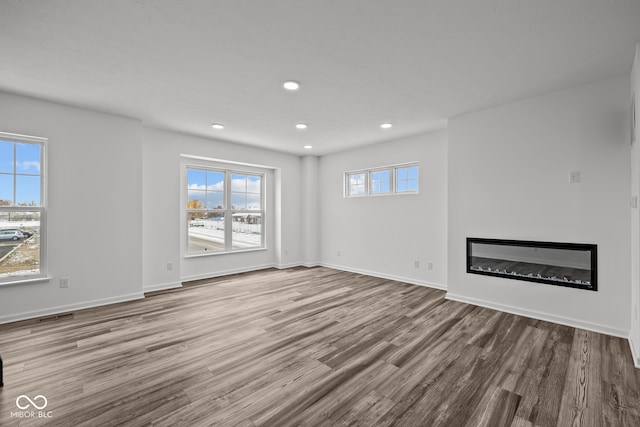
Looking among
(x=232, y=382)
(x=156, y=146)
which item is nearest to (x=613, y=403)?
(x=232, y=382)

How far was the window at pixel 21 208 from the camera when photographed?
10.6 ft

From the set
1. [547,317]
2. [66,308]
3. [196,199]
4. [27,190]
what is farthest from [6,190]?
[547,317]

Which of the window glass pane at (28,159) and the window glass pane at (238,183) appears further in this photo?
the window glass pane at (238,183)

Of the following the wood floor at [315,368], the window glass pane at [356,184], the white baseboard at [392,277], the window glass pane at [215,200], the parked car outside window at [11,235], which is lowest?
the wood floor at [315,368]

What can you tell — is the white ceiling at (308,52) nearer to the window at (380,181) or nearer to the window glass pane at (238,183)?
the window at (380,181)

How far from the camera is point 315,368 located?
223cm

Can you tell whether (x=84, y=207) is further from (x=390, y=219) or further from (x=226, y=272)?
(x=390, y=219)

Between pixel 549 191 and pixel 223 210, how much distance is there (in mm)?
5170

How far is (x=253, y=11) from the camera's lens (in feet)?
6.22

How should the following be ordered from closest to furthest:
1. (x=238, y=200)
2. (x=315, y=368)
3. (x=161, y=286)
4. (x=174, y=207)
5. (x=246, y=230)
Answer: (x=315, y=368) → (x=161, y=286) → (x=174, y=207) → (x=238, y=200) → (x=246, y=230)

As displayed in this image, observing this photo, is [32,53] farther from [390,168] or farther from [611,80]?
[611,80]

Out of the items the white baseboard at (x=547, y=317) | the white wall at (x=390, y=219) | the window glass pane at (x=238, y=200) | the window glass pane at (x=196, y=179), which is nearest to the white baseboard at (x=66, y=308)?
the window glass pane at (x=196, y=179)

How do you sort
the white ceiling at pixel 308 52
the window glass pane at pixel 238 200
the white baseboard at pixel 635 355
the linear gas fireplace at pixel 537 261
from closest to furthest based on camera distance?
the white ceiling at pixel 308 52 → the white baseboard at pixel 635 355 → the linear gas fireplace at pixel 537 261 → the window glass pane at pixel 238 200

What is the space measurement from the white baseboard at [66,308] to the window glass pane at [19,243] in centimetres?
46
